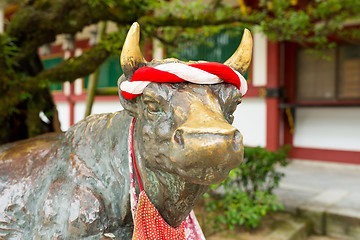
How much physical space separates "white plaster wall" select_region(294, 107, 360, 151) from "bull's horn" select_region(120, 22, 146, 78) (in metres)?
6.71

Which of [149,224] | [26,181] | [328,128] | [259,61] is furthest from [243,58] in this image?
[328,128]

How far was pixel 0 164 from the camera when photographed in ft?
4.70

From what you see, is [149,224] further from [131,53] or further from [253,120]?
[253,120]

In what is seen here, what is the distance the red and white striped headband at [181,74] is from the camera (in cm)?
105

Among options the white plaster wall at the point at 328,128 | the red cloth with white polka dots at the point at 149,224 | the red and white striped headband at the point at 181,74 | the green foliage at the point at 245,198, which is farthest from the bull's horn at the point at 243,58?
Answer: the white plaster wall at the point at 328,128

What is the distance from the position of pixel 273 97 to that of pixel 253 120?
0.74m

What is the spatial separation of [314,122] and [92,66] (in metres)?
6.04

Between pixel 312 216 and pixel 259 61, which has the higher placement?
pixel 259 61

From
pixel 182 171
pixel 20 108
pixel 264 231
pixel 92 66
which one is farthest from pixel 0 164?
pixel 264 231

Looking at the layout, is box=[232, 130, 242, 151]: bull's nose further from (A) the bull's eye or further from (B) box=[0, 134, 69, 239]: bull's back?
(B) box=[0, 134, 69, 239]: bull's back

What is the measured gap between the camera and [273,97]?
22.9 ft

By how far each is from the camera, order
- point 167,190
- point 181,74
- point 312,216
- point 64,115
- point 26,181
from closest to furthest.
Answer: point 181,74, point 167,190, point 26,181, point 312,216, point 64,115

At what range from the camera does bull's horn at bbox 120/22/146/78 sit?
3.59 feet

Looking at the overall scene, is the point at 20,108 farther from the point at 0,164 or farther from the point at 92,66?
the point at 0,164
